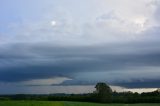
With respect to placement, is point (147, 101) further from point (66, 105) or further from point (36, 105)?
point (36, 105)

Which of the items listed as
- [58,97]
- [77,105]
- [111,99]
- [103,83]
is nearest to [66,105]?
[77,105]

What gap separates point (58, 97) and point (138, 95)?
31567 mm

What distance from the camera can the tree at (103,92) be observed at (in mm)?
159250

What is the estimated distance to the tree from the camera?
159250mm

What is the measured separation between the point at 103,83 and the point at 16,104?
276 feet

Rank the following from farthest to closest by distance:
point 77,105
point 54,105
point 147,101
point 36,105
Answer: point 147,101, point 77,105, point 54,105, point 36,105

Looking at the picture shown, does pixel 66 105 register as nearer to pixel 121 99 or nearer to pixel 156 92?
pixel 121 99

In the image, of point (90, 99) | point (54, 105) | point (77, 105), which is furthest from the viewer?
point (90, 99)

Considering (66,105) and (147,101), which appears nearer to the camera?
(66,105)

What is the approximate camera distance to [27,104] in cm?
Result: 9275

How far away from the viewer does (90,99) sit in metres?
157

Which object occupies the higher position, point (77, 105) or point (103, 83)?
point (103, 83)

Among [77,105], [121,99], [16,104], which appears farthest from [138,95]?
[16,104]

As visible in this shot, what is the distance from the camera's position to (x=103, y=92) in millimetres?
164250
